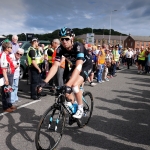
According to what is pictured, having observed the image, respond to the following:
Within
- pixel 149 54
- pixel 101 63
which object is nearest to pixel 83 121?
pixel 101 63

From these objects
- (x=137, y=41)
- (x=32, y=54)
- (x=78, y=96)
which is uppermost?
(x=137, y=41)

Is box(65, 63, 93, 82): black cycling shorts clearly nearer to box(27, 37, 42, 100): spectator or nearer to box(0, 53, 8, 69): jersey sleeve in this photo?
box(0, 53, 8, 69): jersey sleeve

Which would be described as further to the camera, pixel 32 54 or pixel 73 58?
pixel 32 54

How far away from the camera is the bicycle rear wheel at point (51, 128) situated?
10.3ft

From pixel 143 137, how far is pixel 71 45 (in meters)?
2.45

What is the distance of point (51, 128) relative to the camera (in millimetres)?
3377

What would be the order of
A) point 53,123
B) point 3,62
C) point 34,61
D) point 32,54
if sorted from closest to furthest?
point 53,123, point 3,62, point 32,54, point 34,61

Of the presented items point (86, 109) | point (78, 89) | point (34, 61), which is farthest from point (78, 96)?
point (34, 61)

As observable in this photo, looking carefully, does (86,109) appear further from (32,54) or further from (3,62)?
(32,54)

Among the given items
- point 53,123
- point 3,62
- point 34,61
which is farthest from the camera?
point 34,61

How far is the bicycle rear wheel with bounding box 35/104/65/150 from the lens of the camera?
123 inches

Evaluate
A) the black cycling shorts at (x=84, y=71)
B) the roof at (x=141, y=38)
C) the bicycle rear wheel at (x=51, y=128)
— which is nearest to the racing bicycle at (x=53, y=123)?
the bicycle rear wheel at (x=51, y=128)

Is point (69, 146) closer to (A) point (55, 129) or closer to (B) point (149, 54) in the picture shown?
(A) point (55, 129)

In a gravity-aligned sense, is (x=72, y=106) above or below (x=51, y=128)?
above
